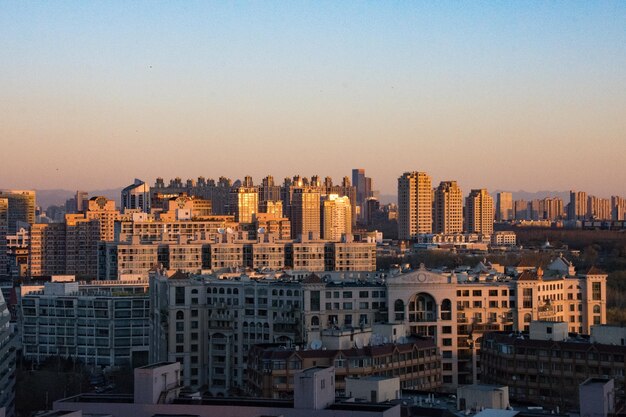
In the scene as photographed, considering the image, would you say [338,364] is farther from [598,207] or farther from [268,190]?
[598,207]

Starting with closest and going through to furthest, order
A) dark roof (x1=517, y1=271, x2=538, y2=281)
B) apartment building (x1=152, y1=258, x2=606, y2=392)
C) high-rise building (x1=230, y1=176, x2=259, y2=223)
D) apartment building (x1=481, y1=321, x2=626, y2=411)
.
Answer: apartment building (x1=481, y1=321, x2=626, y2=411) < apartment building (x1=152, y1=258, x2=606, y2=392) < dark roof (x1=517, y1=271, x2=538, y2=281) < high-rise building (x1=230, y1=176, x2=259, y2=223)

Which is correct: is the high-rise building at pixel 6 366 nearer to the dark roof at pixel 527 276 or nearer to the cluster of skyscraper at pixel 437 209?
the dark roof at pixel 527 276

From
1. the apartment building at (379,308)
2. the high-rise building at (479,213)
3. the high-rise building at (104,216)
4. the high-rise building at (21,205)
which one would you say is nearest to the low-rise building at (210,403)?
the apartment building at (379,308)

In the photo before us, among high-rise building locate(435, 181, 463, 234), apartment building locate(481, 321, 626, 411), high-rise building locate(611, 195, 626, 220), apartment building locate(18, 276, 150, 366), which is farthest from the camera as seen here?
high-rise building locate(611, 195, 626, 220)

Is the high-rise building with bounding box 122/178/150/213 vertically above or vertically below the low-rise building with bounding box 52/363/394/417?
above

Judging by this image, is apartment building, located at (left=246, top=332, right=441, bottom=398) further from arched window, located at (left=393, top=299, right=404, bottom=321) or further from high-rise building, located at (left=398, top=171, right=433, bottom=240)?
high-rise building, located at (left=398, top=171, right=433, bottom=240)

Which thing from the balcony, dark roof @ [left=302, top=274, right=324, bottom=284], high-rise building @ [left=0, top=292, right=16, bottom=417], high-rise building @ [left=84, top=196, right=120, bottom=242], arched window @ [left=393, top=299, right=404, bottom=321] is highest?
high-rise building @ [left=84, top=196, right=120, bottom=242]

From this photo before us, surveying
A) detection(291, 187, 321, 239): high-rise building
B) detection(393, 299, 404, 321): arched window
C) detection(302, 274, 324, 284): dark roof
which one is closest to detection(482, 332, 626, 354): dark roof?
detection(393, 299, 404, 321): arched window
